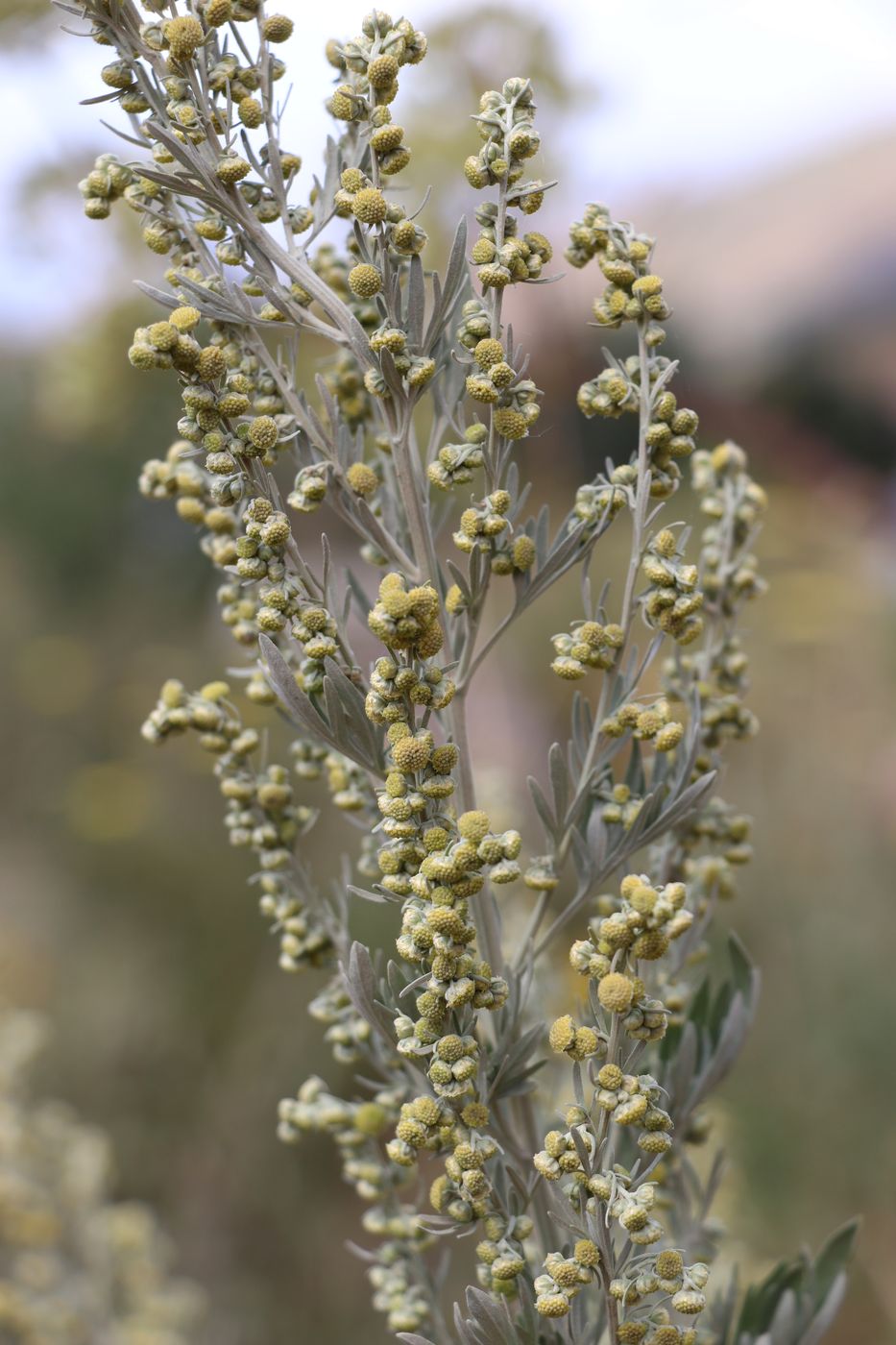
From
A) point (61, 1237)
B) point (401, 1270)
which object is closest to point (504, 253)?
point (401, 1270)

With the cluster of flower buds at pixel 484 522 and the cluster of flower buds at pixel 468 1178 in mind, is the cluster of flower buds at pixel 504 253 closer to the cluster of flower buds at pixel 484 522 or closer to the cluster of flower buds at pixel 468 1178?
the cluster of flower buds at pixel 484 522

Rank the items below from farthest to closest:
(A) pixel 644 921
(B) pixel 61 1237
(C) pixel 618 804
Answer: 1. (B) pixel 61 1237
2. (C) pixel 618 804
3. (A) pixel 644 921

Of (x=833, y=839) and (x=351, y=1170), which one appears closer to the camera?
(x=351, y=1170)

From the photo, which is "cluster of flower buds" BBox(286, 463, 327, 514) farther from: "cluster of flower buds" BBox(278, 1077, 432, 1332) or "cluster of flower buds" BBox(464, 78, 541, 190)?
"cluster of flower buds" BBox(278, 1077, 432, 1332)

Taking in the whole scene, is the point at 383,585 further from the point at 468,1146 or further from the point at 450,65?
the point at 450,65

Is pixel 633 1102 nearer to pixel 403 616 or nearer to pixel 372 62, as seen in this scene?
pixel 403 616

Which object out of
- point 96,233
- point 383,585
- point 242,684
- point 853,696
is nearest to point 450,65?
point 96,233

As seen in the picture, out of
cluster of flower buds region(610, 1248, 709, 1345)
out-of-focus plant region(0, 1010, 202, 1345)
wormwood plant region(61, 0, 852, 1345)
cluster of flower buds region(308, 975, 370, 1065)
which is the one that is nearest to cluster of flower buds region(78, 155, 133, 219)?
wormwood plant region(61, 0, 852, 1345)
